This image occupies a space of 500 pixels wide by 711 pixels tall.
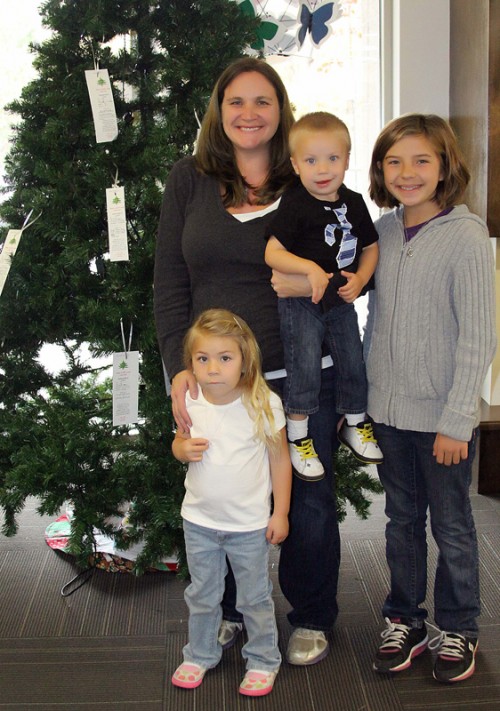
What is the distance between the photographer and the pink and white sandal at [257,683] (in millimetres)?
1976

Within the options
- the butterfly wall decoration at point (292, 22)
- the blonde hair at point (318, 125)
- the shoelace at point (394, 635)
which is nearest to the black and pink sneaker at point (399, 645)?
the shoelace at point (394, 635)

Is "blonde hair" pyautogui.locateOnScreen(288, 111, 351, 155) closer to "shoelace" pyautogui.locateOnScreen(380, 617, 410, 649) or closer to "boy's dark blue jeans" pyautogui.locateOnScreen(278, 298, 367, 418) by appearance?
"boy's dark blue jeans" pyautogui.locateOnScreen(278, 298, 367, 418)

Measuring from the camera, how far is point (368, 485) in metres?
2.45

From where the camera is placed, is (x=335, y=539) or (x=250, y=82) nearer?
(x=250, y=82)

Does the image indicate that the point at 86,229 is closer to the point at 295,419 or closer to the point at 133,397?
the point at 133,397

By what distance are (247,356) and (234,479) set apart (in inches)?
12.2

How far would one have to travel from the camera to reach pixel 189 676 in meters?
2.02

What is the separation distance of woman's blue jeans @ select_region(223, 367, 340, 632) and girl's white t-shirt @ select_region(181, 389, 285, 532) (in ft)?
0.46

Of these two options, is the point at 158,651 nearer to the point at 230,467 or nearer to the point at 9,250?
the point at 230,467

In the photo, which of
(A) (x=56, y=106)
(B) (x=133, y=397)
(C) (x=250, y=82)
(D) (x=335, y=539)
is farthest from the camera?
(B) (x=133, y=397)

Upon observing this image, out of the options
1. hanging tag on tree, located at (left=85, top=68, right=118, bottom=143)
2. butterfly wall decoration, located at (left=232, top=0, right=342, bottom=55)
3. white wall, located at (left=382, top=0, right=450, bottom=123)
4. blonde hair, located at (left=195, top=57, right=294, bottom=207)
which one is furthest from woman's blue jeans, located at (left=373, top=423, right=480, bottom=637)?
white wall, located at (left=382, top=0, right=450, bottom=123)

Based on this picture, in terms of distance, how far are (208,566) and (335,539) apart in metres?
0.37

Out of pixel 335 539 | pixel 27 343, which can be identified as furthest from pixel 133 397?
pixel 335 539

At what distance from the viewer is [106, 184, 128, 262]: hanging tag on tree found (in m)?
2.27
